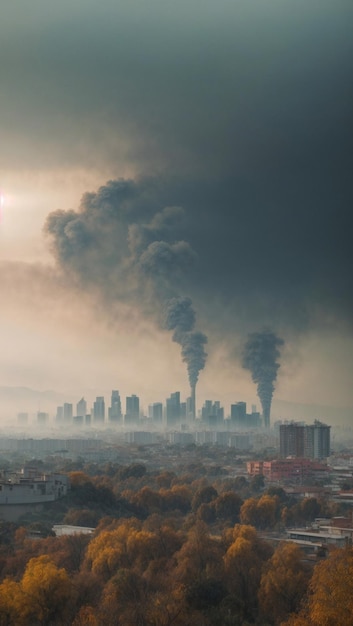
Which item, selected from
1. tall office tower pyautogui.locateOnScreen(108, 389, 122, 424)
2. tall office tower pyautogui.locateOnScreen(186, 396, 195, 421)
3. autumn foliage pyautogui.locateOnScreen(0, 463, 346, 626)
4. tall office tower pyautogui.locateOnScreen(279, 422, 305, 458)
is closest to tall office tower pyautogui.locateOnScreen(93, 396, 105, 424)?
tall office tower pyautogui.locateOnScreen(108, 389, 122, 424)

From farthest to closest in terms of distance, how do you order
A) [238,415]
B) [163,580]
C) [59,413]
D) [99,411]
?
[59,413] < [99,411] < [238,415] < [163,580]

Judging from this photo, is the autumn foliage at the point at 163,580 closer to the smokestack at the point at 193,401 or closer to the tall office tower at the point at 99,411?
the smokestack at the point at 193,401

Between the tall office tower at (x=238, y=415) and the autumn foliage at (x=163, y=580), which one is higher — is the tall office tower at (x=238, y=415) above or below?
above

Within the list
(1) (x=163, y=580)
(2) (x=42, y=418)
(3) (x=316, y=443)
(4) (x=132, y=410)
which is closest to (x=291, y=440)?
(3) (x=316, y=443)

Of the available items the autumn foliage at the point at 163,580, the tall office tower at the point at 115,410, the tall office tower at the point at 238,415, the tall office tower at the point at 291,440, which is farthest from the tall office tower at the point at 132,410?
the autumn foliage at the point at 163,580

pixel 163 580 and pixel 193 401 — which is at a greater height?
pixel 193 401

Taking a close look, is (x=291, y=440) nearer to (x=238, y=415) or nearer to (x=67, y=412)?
(x=238, y=415)
